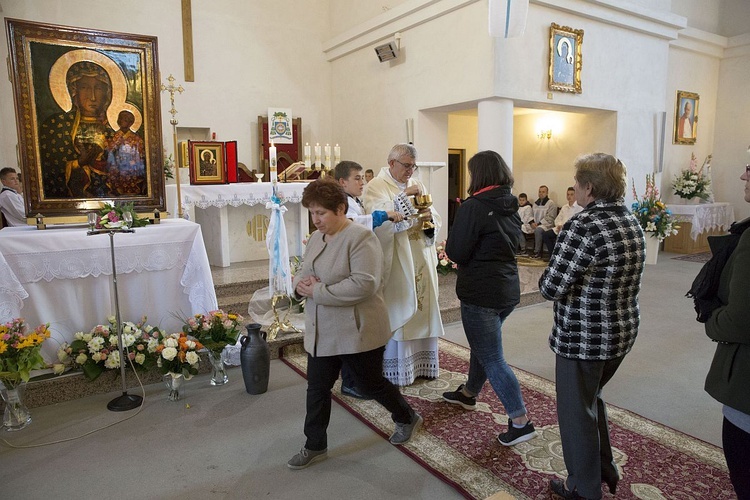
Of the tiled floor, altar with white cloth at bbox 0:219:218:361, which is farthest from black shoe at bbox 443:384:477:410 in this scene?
the tiled floor

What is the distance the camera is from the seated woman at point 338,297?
2598 mm

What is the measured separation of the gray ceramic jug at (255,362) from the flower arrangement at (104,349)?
0.67m

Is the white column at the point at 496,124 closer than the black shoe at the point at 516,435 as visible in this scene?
No

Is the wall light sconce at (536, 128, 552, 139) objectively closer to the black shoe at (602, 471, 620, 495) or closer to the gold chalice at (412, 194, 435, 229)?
the gold chalice at (412, 194, 435, 229)

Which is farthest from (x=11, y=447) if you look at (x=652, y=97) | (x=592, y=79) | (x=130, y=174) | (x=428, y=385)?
(x=652, y=97)

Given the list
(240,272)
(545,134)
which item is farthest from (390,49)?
(240,272)

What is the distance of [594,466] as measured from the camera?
233 centimetres

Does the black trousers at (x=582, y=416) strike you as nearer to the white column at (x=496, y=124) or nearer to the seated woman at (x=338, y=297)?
the seated woman at (x=338, y=297)

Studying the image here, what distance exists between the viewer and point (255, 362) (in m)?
3.81

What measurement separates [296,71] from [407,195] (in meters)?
8.53

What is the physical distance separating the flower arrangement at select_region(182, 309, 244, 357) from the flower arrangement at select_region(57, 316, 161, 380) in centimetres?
28

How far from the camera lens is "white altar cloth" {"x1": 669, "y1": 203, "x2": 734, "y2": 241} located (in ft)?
34.6

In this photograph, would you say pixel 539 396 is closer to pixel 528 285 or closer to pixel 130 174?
pixel 528 285

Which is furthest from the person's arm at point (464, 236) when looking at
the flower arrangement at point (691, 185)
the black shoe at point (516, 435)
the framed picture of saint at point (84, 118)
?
the flower arrangement at point (691, 185)
